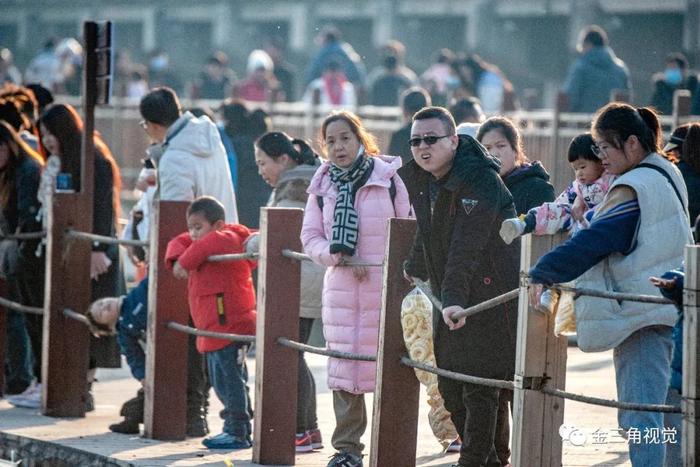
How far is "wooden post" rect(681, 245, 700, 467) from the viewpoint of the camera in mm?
5504

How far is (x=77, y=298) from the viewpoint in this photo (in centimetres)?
992

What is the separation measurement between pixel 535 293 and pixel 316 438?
109 inches

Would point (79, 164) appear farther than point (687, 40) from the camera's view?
No

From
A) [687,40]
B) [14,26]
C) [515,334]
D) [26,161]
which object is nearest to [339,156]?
[515,334]

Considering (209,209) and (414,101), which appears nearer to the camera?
(209,209)

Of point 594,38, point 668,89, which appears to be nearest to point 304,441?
point 594,38

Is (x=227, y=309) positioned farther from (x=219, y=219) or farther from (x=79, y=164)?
(x=79, y=164)

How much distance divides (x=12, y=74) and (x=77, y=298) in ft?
69.6

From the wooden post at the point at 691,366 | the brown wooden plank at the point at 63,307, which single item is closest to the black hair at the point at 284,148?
the brown wooden plank at the point at 63,307

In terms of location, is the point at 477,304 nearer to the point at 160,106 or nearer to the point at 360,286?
the point at 360,286

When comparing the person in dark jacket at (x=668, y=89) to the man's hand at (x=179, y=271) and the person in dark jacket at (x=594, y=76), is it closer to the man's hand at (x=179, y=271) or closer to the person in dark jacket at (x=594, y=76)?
the person in dark jacket at (x=594, y=76)

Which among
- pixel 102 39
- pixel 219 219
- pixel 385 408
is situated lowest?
pixel 385 408

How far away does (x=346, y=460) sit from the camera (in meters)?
7.77

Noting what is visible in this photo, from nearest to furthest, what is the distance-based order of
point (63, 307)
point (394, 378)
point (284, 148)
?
point (394, 378), point (284, 148), point (63, 307)
